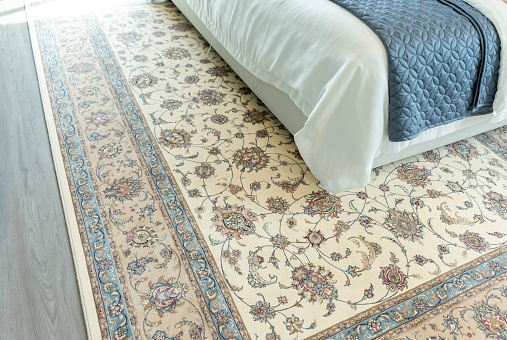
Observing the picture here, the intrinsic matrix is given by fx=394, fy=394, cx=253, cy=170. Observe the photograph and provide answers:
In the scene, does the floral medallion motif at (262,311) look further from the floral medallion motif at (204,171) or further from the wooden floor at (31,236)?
the floral medallion motif at (204,171)

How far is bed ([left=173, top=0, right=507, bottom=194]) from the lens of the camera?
1.52m

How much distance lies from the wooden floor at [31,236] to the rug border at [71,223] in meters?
0.02

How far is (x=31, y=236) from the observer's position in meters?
1.56

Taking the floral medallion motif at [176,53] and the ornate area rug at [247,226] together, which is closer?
the ornate area rug at [247,226]

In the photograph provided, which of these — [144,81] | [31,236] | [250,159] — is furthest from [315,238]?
[144,81]

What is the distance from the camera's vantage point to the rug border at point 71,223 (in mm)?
1313

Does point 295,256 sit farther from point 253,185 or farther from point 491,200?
point 491,200

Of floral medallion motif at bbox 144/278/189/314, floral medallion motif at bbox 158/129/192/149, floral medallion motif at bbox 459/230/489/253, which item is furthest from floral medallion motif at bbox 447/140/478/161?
floral medallion motif at bbox 144/278/189/314

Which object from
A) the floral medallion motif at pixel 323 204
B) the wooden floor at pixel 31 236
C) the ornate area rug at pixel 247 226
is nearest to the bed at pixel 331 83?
the floral medallion motif at pixel 323 204

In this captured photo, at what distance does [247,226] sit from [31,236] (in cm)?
86

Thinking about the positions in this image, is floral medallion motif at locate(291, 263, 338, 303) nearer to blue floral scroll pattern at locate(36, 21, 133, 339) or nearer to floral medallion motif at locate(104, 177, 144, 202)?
blue floral scroll pattern at locate(36, 21, 133, 339)

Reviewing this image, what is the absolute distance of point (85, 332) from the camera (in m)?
1.28

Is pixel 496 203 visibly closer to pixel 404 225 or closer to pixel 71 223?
pixel 404 225

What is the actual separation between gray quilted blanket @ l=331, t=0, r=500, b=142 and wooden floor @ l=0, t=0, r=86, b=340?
137cm
